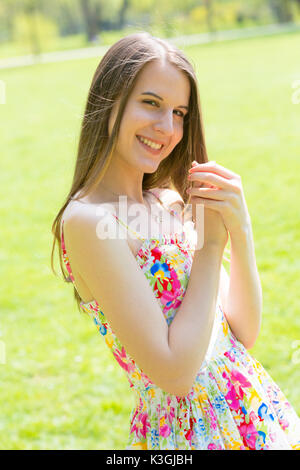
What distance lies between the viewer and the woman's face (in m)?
1.68

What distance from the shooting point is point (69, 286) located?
5.36 metres

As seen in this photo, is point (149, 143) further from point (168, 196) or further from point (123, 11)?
point (123, 11)

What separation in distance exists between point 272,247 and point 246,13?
3685cm

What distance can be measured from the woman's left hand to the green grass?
21.7 inches

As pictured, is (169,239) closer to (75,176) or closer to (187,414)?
(75,176)

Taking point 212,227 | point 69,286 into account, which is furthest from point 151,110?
point 69,286

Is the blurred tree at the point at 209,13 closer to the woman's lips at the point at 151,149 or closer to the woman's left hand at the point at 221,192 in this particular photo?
the woman's lips at the point at 151,149

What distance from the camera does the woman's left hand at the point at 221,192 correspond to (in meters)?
1.59

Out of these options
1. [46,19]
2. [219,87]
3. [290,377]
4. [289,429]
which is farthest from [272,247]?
[46,19]

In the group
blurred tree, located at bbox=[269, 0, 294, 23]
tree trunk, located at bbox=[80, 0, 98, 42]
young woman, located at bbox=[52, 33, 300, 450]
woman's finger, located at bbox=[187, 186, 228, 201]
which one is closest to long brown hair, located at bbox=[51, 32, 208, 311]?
young woman, located at bbox=[52, 33, 300, 450]

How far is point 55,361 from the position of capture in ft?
13.7

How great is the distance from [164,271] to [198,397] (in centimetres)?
34

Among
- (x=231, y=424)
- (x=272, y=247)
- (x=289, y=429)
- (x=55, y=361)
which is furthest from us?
(x=272, y=247)

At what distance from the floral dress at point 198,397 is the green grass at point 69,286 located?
22.3 inches
